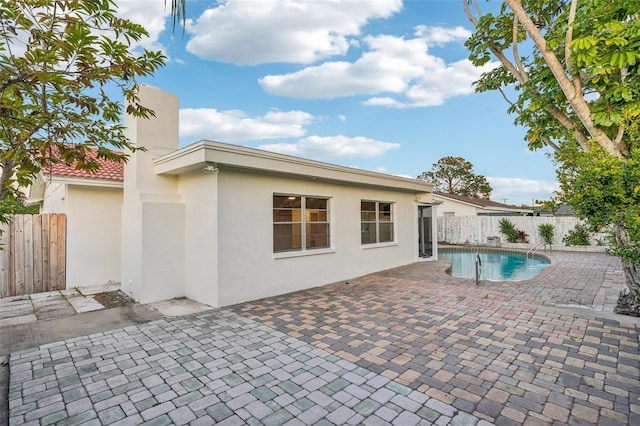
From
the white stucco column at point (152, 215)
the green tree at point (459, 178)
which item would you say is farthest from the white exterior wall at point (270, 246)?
the green tree at point (459, 178)

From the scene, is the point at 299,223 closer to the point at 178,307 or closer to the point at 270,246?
the point at 270,246

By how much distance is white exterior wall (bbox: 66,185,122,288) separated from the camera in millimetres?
8281

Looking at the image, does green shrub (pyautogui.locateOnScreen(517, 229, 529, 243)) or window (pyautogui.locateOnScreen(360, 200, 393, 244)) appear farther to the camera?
green shrub (pyautogui.locateOnScreen(517, 229, 529, 243))

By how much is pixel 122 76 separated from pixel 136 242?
486 centimetres

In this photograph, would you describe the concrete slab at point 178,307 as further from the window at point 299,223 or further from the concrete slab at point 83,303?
the window at point 299,223

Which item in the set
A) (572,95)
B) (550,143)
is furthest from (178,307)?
(550,143)

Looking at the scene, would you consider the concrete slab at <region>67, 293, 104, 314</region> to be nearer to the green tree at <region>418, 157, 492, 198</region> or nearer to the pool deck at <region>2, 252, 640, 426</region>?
the pool deck at <region>2, 252, 640, 426</region>

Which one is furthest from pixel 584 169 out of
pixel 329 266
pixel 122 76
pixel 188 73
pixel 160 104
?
pixel 188 73

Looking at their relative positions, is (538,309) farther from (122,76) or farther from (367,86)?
(367,86)

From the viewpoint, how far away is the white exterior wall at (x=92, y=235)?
8.28 m

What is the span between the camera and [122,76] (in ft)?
10.1

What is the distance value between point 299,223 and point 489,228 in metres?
17.4

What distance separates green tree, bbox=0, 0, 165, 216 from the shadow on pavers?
2.90m

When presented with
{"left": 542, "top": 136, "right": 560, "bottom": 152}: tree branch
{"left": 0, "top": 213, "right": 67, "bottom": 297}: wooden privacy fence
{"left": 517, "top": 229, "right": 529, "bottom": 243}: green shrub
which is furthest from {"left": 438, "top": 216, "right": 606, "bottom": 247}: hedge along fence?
{"left": 0, "top": 213, "right": 67, "bottom": 297}: wooden privacy fence
